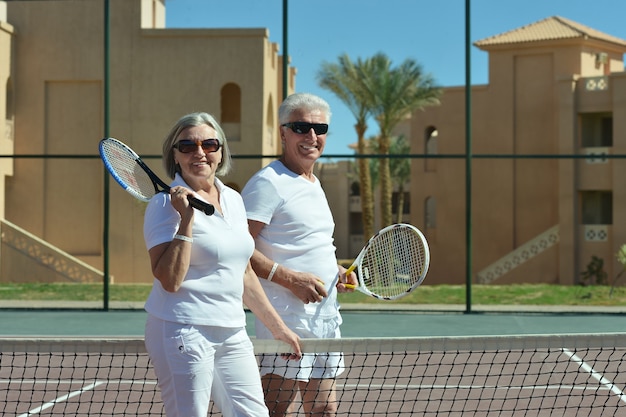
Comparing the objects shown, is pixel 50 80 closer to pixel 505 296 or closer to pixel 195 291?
pixel 505 296

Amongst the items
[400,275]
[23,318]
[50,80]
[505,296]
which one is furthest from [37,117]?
[400,275]

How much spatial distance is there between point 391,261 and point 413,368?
2.42 meters

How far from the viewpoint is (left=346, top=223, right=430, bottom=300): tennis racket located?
4492 millimetres

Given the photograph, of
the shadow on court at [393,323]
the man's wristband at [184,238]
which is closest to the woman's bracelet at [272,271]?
the man's wristband at [184,238]

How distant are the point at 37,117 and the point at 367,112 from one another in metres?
11.4

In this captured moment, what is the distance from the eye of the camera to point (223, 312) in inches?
132

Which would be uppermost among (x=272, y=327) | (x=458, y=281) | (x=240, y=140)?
(x=240, y=140)

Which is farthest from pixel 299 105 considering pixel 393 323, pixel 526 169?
pixel 526 169

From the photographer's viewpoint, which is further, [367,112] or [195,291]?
[367,112]

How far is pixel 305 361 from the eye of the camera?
3.88 metres

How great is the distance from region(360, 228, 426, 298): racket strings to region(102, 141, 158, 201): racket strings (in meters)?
1.10

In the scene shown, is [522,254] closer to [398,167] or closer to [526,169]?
[526,169]

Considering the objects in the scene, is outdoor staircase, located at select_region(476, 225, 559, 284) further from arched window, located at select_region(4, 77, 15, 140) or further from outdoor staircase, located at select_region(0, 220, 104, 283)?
arched window, located at select_region(4, 77, 15, 140)

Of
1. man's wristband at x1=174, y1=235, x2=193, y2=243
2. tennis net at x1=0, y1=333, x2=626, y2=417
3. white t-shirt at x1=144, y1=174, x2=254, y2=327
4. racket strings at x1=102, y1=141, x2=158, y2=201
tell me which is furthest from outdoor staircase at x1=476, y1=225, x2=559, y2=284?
man's wristband at x1=174, y1=235, x2=193, y2=243
